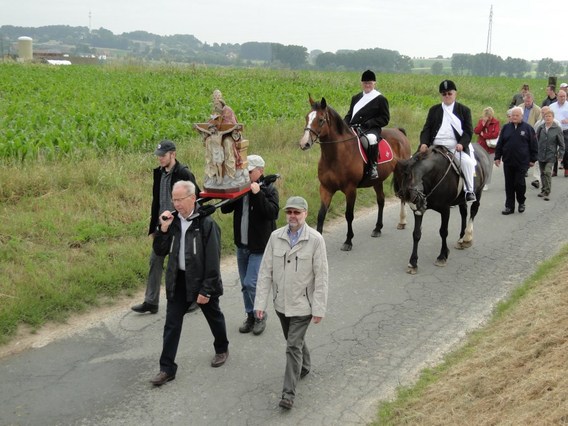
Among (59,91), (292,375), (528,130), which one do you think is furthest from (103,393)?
(59,91)

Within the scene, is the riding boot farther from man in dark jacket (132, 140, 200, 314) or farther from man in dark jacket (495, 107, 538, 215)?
man in dark jacket (132, 140, 200, 314)

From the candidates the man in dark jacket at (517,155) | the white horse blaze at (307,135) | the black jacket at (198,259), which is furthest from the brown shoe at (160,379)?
the man in dark jacket at (517,155)

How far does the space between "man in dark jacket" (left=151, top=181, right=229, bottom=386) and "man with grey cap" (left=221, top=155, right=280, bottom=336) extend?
795 mm

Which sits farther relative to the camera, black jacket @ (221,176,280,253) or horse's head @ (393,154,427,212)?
horse's head @ (393,154,427,212)

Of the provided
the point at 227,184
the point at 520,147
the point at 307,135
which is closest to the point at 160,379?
the point at 227,184

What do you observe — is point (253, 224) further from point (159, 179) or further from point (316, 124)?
point (316, 124)

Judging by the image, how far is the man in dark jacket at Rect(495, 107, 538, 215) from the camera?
1254cm

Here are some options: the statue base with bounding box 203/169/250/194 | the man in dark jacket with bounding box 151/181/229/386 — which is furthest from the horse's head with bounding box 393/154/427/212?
the man in dark jacket with bounding box 151/181/229/386

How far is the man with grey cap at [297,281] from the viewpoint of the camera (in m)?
5.64

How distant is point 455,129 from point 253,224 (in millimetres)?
4768

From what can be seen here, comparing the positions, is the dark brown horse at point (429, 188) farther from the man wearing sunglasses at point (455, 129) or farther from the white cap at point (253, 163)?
the white cap at point (253, 163)

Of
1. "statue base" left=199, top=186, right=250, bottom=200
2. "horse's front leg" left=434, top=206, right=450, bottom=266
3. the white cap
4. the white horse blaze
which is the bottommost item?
"horse's front leg" left=434, top=206, right=450, bottom=266

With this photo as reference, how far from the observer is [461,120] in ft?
33.4

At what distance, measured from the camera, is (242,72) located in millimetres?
40812
